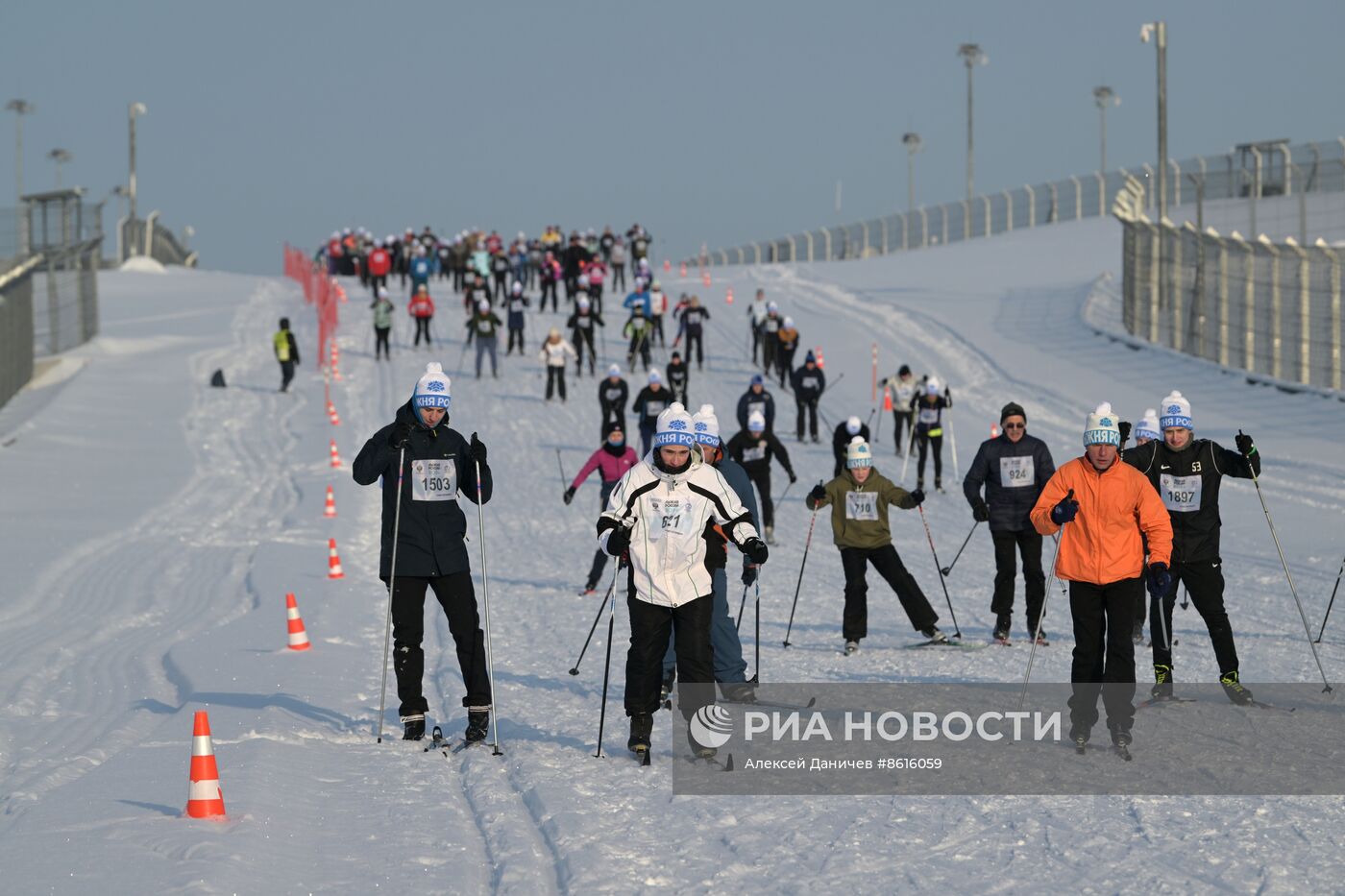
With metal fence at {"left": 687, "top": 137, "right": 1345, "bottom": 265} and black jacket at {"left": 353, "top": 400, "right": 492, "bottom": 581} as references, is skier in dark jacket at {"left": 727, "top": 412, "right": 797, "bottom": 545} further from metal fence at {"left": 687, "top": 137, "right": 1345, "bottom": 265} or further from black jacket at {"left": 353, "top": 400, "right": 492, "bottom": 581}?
metal fence at {"left": 687, "top": 137, "right": 1345, "bottom": 265}

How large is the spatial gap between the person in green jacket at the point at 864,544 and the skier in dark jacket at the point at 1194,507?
2501 millimetres

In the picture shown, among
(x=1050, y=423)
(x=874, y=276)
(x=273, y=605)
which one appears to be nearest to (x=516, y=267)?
(x=874, y=276)

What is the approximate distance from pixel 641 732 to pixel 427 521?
1533 millimetres

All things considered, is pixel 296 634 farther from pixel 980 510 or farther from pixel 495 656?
pixel 980 510

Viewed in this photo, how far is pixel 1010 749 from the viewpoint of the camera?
8.78 metres

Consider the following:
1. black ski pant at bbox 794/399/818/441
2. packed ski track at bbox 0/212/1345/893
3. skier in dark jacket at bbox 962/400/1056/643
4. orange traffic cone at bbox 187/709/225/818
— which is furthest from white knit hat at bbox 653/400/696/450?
black ski pant at bbox 794/399/818/441

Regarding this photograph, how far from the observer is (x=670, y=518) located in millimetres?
8227

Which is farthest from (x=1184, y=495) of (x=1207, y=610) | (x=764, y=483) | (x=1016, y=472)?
(x=764, y=483)

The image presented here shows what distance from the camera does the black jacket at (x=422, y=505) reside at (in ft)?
28.8

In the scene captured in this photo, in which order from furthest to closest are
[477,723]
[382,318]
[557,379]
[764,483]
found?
[382,318]
[557,379]
[764,483]
[477,723]

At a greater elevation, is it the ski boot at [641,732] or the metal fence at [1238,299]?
the metal fence at [1238,299]

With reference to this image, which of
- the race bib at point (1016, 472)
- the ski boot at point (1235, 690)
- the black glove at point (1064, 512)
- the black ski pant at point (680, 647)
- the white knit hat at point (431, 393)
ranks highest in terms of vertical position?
the white knit hat at point (431, 393)

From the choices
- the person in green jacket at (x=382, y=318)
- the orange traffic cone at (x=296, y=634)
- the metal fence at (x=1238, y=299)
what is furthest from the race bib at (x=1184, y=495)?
the person in green jacket at (x=382, y=318)

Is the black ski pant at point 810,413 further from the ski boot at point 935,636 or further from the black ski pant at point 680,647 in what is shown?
the black ski pant at point 680,647
